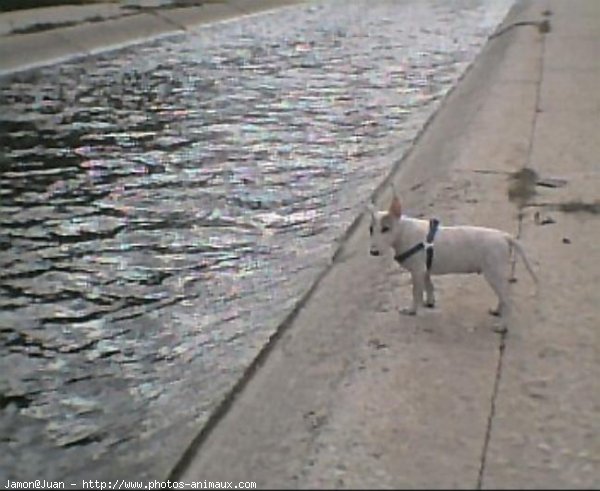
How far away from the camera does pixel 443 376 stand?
5.29 m

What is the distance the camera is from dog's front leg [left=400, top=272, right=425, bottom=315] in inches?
232

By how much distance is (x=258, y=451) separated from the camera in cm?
483

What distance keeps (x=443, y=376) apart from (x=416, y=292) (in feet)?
2.47

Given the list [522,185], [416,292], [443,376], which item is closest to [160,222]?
[522,185]

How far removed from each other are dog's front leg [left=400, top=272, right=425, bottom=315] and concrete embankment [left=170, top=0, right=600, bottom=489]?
5 cm

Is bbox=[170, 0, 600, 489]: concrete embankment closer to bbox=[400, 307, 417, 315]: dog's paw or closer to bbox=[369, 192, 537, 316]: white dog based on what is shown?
bbox=[400, 307, 417, 315]: dog's paw

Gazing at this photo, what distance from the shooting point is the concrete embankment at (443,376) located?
448 cm

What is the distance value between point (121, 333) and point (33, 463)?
1850mm

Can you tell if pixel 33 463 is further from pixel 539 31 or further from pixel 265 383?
pixel 539 31

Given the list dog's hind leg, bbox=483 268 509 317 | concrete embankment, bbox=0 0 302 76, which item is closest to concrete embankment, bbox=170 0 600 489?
dog's hind leg, bbox=483 268 509 317

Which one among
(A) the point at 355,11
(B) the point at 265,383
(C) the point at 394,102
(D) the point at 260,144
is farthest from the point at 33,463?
(A) the point at 355,11

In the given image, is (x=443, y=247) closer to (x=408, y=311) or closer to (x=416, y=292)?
(x=416, y=292)

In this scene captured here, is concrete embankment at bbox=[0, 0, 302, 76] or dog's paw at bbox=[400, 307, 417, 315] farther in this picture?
concrete embankment at bbox=[0, 0, 302, 76]

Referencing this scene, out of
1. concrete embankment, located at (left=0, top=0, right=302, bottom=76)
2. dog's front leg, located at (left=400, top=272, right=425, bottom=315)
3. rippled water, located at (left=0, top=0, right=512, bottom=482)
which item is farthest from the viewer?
concrete embankment, located at (left=0, top=0, right=302, bottom=76)
